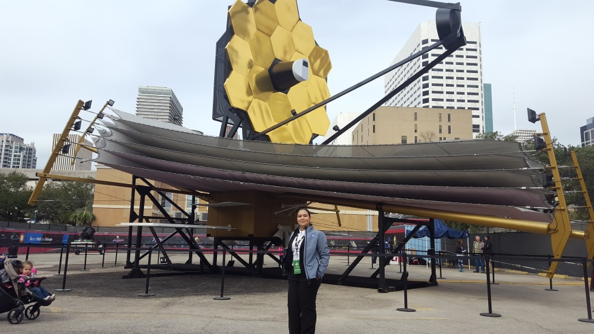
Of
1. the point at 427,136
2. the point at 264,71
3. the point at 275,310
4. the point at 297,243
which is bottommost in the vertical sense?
the point at 275,310

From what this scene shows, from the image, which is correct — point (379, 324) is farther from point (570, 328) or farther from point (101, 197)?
point (101, 197)

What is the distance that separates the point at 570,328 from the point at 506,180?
4024 mm

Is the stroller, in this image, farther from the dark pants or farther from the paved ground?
the dark pants

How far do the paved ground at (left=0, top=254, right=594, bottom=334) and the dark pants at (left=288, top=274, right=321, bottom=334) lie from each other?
1.50 m

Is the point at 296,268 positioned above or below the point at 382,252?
above

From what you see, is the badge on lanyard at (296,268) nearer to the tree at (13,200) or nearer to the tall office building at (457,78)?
the tree at (13,200)

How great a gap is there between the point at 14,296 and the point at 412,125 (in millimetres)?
87670

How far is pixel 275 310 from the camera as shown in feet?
28.9

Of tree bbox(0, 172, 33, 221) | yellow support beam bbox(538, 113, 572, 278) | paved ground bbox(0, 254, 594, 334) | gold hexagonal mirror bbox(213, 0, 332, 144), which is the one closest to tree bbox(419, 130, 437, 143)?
Answer: gold hexagonal mirror bbox(213, 0, 332, 144)

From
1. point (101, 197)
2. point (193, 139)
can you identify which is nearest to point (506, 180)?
point (193, 139)

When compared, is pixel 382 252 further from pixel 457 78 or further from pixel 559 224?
pixel 457 78

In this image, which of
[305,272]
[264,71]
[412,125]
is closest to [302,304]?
[305,272]

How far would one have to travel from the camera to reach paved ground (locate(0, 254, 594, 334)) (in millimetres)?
7070

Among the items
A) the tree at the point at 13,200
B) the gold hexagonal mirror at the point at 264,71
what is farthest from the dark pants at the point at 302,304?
the tree at the point at 13,200
